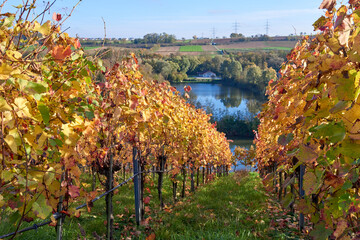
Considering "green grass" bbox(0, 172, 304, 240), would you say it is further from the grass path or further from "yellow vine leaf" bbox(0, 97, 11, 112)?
"yellow vine leaf" bbox(0, 97, 11, 112)

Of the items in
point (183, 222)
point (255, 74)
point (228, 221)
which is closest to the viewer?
point (228, 221)

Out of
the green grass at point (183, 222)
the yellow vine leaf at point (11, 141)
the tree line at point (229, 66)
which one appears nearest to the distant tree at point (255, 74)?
the tree line at point (229, 66)

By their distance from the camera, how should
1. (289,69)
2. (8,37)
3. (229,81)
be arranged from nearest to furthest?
(8,37)
(289,69)
(229,81)

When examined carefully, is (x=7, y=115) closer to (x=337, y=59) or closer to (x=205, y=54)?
(x=337, y=59)

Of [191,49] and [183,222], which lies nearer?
[183,222]

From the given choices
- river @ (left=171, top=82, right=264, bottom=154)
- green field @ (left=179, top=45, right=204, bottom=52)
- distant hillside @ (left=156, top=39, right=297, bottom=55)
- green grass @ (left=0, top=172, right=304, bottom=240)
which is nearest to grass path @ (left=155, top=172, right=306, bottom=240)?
green grass @ (left=0, top=172, right=304, bottom=240)

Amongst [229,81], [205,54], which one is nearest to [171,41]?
[205,54]

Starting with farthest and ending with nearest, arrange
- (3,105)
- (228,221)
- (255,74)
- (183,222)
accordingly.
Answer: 1. (255,74)
2. (183,222)
3. (228,221)
4. (3,105)

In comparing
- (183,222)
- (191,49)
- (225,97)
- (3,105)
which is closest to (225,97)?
(225,97)

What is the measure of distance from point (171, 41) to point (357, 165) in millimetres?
131927

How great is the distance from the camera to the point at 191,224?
5500 millimetres

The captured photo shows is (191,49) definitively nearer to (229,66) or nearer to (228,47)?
(228,47)

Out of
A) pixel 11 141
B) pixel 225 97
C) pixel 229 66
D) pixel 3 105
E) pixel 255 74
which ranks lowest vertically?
pixel 225 97

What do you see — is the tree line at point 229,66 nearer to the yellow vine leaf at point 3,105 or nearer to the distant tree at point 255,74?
the distant tree at point 255,74
